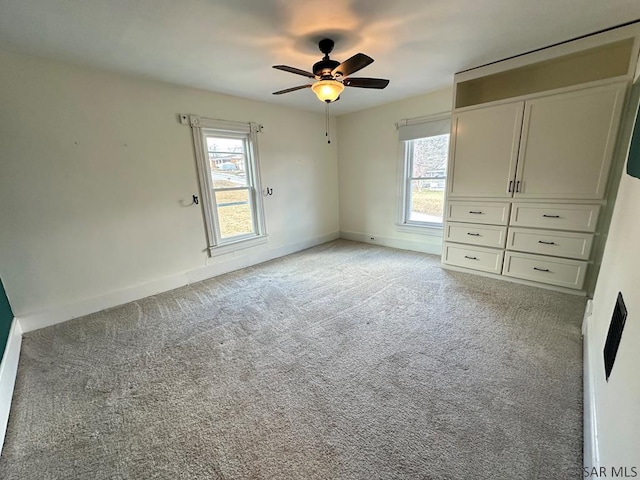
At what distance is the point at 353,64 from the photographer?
79.9 inches

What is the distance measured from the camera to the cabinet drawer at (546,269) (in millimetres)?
2688

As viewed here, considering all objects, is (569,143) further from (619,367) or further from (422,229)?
(619,367)

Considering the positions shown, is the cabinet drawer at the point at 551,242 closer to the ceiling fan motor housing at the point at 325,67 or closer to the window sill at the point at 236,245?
the ceiling fan motor housing at the point at 325,67

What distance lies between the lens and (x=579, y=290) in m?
2.71

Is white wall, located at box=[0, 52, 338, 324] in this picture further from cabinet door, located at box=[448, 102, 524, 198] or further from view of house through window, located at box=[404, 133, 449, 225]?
cabinet door, located at box=[448, 102, 524, 198]

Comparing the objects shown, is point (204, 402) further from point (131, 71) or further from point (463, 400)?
point (131, 71)

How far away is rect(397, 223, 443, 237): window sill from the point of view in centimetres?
411

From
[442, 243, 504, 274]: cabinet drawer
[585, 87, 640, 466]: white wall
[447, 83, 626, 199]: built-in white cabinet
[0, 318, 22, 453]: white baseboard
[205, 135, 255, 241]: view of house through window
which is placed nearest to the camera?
[585, 87, 640, 466]: white wall

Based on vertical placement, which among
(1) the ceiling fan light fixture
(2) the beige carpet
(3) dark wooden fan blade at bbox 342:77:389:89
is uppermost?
(3) dark wooden fan blade at bbox 342:77:389:89

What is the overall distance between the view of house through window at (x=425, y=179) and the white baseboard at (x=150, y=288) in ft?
6.76

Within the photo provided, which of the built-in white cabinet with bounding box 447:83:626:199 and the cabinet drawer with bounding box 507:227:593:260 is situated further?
the cabinet drawer with bounding box 507:227:593:260

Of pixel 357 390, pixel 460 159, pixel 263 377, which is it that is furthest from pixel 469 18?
pixel 263 377

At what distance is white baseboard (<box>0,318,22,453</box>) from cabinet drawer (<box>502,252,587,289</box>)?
169 inches

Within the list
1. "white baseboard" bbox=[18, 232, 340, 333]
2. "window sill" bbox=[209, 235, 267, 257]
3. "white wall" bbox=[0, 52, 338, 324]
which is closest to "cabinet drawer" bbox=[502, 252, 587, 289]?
"white baseboard" bbox=[18, 232, 340, 333]
